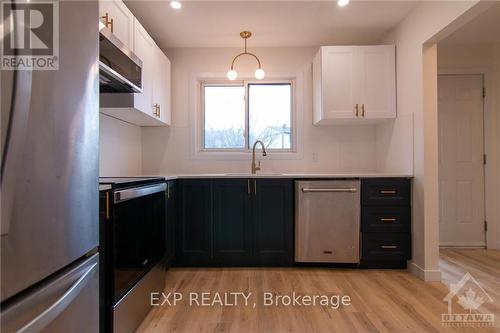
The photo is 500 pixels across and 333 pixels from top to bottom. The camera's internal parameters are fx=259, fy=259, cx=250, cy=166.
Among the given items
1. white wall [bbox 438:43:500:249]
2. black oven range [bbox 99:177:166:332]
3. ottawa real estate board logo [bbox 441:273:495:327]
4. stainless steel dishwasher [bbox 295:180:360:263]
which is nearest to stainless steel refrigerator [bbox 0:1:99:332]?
black oven range [bbox 99:177:166:332]

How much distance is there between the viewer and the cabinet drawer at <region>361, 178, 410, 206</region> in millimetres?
2434

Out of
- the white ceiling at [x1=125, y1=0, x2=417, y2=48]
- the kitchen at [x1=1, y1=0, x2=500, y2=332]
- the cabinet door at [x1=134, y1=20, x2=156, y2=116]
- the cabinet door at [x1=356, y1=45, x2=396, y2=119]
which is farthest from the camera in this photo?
the cabinet door at [x1=356, y1=45, x2=396, y2=119]

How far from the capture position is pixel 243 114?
3.22m

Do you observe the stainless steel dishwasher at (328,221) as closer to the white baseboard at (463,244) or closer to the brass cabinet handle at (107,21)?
the white baseboard at (463,244)

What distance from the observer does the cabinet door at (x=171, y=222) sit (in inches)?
89.0

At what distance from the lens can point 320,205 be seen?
2.46 meters

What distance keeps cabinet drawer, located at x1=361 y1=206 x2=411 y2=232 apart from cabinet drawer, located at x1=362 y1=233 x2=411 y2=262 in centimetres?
6

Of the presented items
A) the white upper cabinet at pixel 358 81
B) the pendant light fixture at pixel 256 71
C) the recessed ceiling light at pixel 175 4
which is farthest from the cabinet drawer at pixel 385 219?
the recessed ceiling light at pixel 175 4

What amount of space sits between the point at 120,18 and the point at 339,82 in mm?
2075

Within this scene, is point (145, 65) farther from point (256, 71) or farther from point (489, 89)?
point (489, 89)

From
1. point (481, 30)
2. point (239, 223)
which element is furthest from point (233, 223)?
point (481, 30)

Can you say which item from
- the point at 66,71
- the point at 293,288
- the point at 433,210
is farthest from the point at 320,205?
the point at 66,71

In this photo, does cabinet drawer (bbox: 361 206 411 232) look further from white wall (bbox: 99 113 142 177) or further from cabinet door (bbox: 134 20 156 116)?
white wall (bbox: 99 113 142 177)

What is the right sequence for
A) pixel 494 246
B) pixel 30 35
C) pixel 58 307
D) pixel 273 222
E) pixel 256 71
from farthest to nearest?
pixel 494 246 → pixel 256 71 → pixel 273 222 → pixel 58 307 → pixel 30 35
